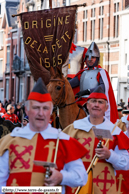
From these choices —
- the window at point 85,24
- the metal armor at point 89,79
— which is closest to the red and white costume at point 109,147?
the metal armor at point 89,79

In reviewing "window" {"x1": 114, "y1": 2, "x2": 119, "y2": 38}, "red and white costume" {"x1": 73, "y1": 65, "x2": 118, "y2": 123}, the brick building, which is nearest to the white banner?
"red and white costume" {"x1": 73, "y1": 65, "x2": 118, "y2": 123}

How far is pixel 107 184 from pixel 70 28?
889cm

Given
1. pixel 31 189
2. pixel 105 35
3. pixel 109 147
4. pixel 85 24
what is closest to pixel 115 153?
pixel 109 147

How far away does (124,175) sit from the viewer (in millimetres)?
6602

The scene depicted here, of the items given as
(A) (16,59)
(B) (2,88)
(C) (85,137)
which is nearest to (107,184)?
(C) (85,137)

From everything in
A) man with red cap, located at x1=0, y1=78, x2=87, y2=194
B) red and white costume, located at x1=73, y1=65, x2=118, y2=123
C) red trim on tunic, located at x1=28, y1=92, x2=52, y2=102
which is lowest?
red and white costume, located at x1=73, y1=65, x2=118, y2=123

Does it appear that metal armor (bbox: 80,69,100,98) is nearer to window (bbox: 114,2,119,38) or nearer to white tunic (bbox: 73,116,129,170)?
white tunic (bbox: 73,116,129,170)

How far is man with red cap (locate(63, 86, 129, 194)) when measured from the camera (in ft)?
16.3

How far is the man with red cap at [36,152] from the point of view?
3758 mm

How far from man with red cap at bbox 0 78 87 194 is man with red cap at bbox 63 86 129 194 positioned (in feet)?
3.40

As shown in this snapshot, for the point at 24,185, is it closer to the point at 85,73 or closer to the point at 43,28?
the point at 85,73

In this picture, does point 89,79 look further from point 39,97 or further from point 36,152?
point 36,152

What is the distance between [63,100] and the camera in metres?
8.28

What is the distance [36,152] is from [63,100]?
450 cm
